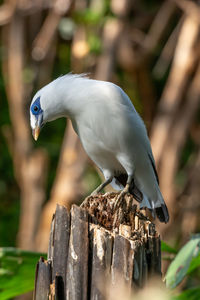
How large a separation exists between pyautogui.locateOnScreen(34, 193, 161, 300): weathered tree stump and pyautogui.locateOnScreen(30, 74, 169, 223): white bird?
0.85 meters

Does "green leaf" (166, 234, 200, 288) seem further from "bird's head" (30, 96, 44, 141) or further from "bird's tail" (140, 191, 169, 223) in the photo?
"bird's head" (30, 96, 44, 141)

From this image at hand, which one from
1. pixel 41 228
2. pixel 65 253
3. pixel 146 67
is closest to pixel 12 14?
pixel 146 67

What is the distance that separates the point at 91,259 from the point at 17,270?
80 centimetres

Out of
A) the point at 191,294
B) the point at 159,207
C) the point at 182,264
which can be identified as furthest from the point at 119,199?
the point at 159,207

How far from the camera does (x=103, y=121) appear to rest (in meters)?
3.05

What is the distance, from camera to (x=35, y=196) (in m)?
6.65

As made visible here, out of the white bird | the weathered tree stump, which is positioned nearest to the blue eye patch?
the white bird

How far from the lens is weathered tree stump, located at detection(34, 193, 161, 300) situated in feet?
6.72

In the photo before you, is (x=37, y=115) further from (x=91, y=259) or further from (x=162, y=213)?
(x=91, y=259)

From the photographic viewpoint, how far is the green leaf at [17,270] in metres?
2.78

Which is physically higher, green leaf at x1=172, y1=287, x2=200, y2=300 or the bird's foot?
the bird's foot

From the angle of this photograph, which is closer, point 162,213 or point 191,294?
point 191,294

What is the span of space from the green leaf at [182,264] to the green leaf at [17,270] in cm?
71

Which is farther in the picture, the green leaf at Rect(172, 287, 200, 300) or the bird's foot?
the bird's foot
